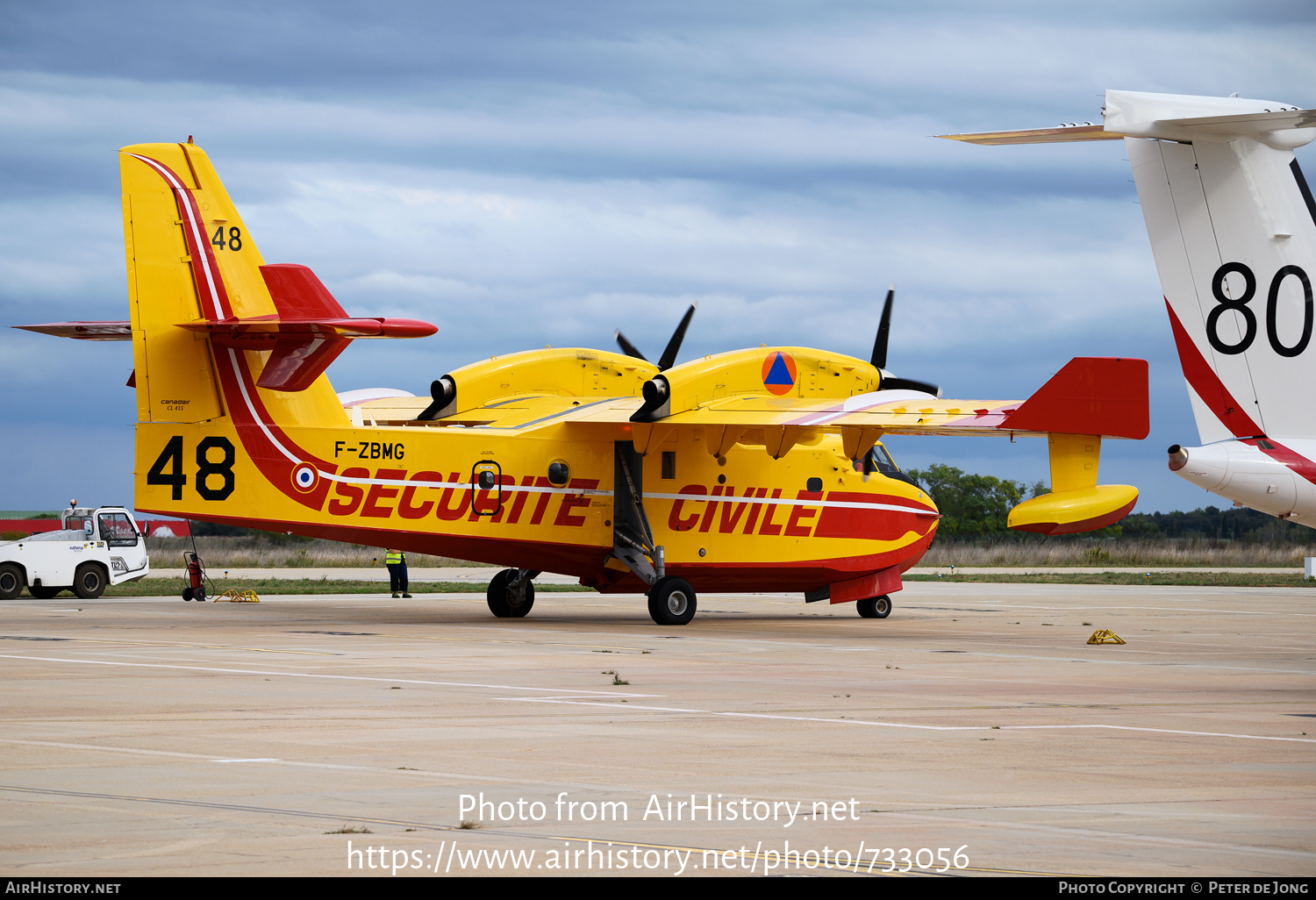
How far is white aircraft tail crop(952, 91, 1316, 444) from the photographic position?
1412cm

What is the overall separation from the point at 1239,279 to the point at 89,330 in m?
20.3

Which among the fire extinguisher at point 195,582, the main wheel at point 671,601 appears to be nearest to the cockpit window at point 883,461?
the main wheel at point 671,601

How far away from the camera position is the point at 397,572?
36.1m

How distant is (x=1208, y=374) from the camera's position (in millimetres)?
14352

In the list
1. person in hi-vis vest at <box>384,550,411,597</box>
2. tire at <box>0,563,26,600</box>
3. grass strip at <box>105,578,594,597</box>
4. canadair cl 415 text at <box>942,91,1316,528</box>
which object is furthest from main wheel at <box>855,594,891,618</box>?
tire at <box>0,563,26,600</box>

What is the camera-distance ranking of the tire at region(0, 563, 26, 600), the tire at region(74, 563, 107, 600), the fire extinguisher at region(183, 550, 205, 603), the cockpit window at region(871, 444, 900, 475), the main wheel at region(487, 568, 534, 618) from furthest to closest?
the tire at region(74, 563, 107, 600), the tire at region(0, 563, 26, 600), the fire extinguisher at region(183, 550, 205, 603), the cockpit window at region(871, 444, 900, 475), the main wheel at region(487, 568, 534, 618)

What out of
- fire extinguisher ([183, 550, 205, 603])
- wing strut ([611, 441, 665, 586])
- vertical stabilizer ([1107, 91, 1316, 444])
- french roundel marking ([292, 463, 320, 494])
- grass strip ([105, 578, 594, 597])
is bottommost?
grass strip ([105, 578, 594, 597])

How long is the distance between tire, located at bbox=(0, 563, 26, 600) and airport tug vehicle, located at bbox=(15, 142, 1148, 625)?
1090 cm

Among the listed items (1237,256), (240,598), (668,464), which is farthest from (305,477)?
(1237,256)

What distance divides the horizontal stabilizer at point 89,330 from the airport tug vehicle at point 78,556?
10403mm

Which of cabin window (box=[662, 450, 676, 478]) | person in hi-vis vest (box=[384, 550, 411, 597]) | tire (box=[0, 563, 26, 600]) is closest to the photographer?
cabin window (box=[662, 450, 676, 478])

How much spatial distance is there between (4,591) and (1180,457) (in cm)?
2980

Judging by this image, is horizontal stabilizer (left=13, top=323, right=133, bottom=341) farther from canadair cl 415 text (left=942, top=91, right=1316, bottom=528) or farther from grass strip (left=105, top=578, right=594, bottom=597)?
canadair cl 415 text (left=942, top=91, right=1316, bottom=528)

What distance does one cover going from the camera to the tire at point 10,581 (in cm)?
3462
